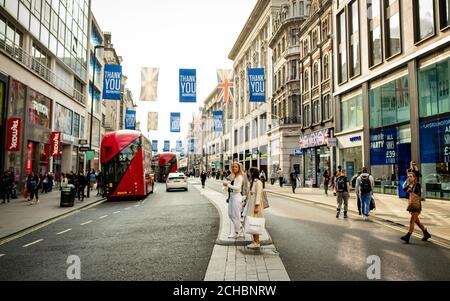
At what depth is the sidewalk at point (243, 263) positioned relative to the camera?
527cm

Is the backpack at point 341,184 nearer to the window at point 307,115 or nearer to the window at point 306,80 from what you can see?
the window at point 307,115

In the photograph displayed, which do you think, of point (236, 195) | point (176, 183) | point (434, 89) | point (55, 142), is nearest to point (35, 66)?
point (55, 142)

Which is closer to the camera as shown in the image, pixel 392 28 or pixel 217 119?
pixel 392 28

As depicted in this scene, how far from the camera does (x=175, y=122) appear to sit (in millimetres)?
35031

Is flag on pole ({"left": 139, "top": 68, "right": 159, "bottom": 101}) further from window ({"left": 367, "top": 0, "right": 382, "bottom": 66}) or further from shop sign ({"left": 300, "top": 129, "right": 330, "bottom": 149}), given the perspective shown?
shop sign ({"left": 300, "top": 129, "right": 330, "bottom": 149})

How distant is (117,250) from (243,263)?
9.57 ft

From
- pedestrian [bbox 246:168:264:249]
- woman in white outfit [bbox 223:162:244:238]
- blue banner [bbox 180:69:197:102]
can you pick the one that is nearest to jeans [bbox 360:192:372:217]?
woman in white outfit [bbox 223:162:244:238]

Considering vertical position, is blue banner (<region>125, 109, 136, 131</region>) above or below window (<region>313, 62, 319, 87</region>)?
below

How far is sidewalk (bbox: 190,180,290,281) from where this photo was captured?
5270 millimetres

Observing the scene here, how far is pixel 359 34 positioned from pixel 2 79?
959 inches

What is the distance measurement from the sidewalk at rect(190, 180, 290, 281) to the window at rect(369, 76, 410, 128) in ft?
58.2

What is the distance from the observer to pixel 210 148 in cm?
10612

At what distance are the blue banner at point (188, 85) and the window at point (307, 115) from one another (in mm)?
19278

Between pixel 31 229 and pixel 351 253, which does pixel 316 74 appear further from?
pixel 351 253
